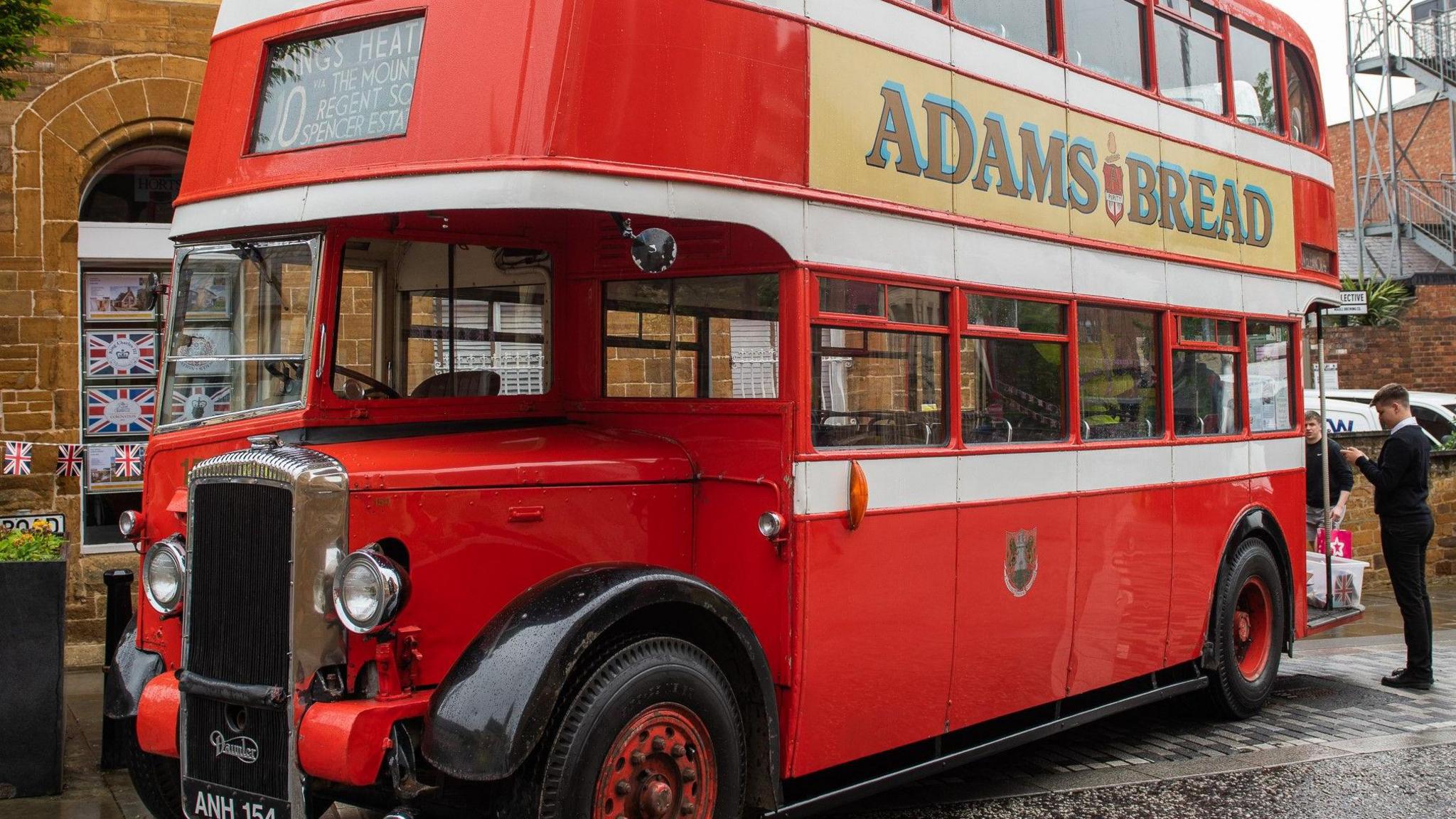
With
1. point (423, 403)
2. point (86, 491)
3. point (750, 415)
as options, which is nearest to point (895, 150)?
point (750, 415)

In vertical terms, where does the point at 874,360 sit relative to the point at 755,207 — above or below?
below

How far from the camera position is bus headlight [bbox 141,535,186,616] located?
479cm

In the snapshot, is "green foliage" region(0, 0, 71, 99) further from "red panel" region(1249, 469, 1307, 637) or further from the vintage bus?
"red panel" region(1249, 469, 1307, 637)

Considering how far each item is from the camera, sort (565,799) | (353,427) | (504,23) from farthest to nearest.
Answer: (353,427) → (504,23) → (565,799)

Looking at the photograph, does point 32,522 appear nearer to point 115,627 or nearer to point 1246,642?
point 115,627

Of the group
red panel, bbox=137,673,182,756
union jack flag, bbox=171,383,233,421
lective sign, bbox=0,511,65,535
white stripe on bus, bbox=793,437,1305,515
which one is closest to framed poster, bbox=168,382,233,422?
union jack flag, bbox=171,383,233,421

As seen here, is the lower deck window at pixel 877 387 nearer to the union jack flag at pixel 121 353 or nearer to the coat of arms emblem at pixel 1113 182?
the coat of arms emblem at pixel 1113 182

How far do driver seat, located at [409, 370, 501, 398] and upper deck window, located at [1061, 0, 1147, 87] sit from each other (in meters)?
3.36

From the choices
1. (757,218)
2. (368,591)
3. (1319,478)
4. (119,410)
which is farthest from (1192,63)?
(119,410)

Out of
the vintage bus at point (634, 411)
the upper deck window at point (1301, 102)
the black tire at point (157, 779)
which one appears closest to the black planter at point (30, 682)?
the vintage bus at point (634, 411)

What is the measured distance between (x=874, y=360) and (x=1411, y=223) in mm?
28072

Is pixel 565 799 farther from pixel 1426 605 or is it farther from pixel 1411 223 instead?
pixel 1411 223

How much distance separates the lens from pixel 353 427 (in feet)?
16.5

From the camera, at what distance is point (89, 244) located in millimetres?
9688
